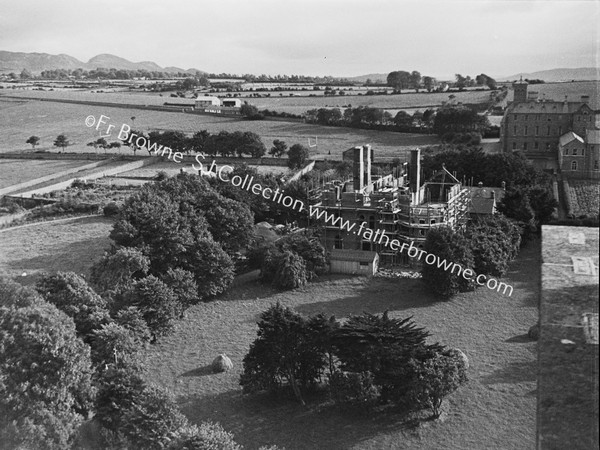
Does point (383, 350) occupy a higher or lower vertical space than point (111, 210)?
lower

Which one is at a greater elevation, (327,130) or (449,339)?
(327,130)

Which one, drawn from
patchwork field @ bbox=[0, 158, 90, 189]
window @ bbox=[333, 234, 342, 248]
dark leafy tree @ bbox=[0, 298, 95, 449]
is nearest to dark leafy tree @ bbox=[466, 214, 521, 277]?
window @ bbox=[333, 234, 342, 248]

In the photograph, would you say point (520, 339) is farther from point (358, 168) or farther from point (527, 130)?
point (527, 130)

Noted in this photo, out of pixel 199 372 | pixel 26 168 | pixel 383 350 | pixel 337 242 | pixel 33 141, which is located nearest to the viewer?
pixel 383 350

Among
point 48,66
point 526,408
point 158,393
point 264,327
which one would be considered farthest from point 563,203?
point 48,66

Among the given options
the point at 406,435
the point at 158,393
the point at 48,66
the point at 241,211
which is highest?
the point at 48,66

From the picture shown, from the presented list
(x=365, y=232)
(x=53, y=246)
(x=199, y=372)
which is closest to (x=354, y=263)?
(x=365, y=232)

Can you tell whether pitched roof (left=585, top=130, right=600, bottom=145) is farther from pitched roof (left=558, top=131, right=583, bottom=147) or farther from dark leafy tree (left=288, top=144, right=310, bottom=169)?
dark leafy tree (left=288, top=144, right=310, bottom=169)

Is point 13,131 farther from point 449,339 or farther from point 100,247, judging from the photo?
point 449,339
